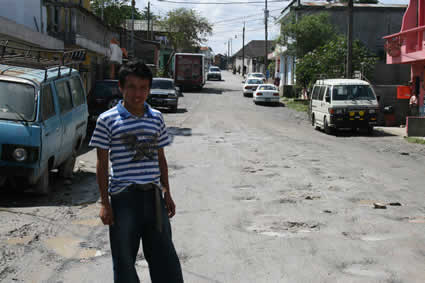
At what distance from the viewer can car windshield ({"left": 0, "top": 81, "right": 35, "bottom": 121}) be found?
7996 mm

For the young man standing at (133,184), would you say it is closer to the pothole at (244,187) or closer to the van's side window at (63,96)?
the pothole at (244,187)

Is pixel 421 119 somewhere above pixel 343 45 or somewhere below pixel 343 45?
below

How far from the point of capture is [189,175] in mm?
10523

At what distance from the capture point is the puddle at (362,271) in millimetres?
4910

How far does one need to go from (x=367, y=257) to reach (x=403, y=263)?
1.16 feet

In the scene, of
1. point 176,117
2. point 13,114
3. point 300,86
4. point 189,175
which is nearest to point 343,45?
point 300,86

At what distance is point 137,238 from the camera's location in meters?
3.64

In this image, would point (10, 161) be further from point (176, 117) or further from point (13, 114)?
point (176, 117)

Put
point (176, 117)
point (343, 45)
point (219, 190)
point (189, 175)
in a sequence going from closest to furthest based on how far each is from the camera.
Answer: point (219, 190) → point (189, 175) → point (176, 117) → point (343, 45)

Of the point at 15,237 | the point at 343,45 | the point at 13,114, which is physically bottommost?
the point at 15,237

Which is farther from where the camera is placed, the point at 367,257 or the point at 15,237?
the point at 15,237

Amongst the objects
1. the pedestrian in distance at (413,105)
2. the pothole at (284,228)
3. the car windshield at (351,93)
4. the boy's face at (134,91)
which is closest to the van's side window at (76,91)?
the pothole at (284,228)

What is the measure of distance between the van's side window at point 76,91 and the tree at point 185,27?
4783 cm

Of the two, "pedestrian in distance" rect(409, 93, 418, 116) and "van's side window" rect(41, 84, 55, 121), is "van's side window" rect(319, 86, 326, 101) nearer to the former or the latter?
"pedestrian in distance" rect(409, 93, 418, 116)
